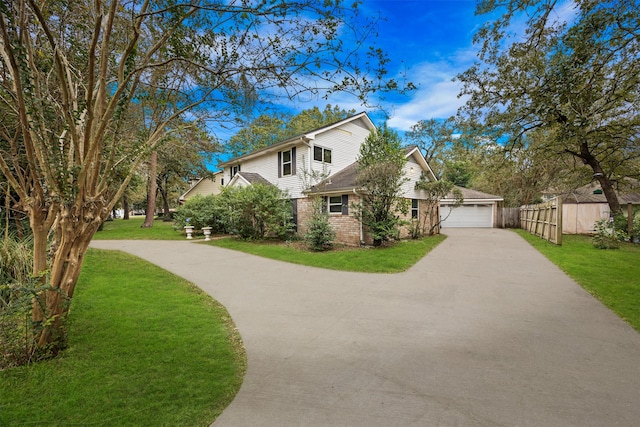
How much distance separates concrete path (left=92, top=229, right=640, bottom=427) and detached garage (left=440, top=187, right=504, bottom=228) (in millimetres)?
17015

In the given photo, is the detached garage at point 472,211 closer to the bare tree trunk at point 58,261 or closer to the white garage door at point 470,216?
the white garage door at point 470,216

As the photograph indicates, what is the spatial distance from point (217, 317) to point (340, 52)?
4.36 metres

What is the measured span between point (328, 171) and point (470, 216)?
15.6 m

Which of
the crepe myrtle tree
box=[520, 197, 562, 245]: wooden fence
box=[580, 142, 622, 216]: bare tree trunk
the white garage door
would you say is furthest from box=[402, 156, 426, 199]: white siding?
the crepe myrtle tree

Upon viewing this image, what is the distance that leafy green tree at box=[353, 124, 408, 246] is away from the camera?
10797 mm

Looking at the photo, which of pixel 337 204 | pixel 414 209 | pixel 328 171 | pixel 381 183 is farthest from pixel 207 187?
pixel 381 183

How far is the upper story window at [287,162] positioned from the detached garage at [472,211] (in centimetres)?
1426

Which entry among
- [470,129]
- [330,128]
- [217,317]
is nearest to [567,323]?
[217,317]

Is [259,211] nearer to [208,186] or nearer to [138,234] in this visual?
[138,234]

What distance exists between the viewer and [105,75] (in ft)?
9.46

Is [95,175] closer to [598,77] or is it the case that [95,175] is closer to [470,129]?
[598,77]

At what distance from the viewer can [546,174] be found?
2286 cm

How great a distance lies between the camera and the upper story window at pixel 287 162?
14305mm

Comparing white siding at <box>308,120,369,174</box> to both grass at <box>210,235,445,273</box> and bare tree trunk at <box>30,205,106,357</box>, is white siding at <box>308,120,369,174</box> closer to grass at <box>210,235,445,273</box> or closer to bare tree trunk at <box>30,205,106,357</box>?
grass at <box>210,235,445,273</box>
